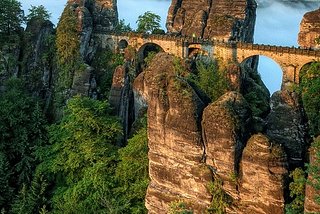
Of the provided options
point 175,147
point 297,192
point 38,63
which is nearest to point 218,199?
point 175,147

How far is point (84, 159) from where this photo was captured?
24203mm

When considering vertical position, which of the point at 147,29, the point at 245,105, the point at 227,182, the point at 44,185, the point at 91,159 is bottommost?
the point at 44,185

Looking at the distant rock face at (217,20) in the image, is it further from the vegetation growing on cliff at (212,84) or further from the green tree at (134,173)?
the green tree at (134,173)

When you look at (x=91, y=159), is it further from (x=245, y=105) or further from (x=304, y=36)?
(x=304, y=36)

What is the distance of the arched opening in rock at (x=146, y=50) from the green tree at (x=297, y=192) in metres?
27.4

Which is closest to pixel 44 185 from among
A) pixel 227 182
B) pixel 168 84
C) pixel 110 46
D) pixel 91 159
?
pixel 91 159

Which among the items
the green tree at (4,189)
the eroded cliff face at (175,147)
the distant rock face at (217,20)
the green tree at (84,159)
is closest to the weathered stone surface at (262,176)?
the eroded cliff face at (175,147)

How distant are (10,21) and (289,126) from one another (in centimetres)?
2889

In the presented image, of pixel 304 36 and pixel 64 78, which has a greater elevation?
pixel 304 36

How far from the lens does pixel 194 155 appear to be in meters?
16.4

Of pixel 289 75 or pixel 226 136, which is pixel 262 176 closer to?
pixel 226 136

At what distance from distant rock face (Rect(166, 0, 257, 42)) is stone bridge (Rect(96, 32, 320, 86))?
232 cm

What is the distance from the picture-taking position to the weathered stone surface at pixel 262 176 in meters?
14.6

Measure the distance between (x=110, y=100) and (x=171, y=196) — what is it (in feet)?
45.8
